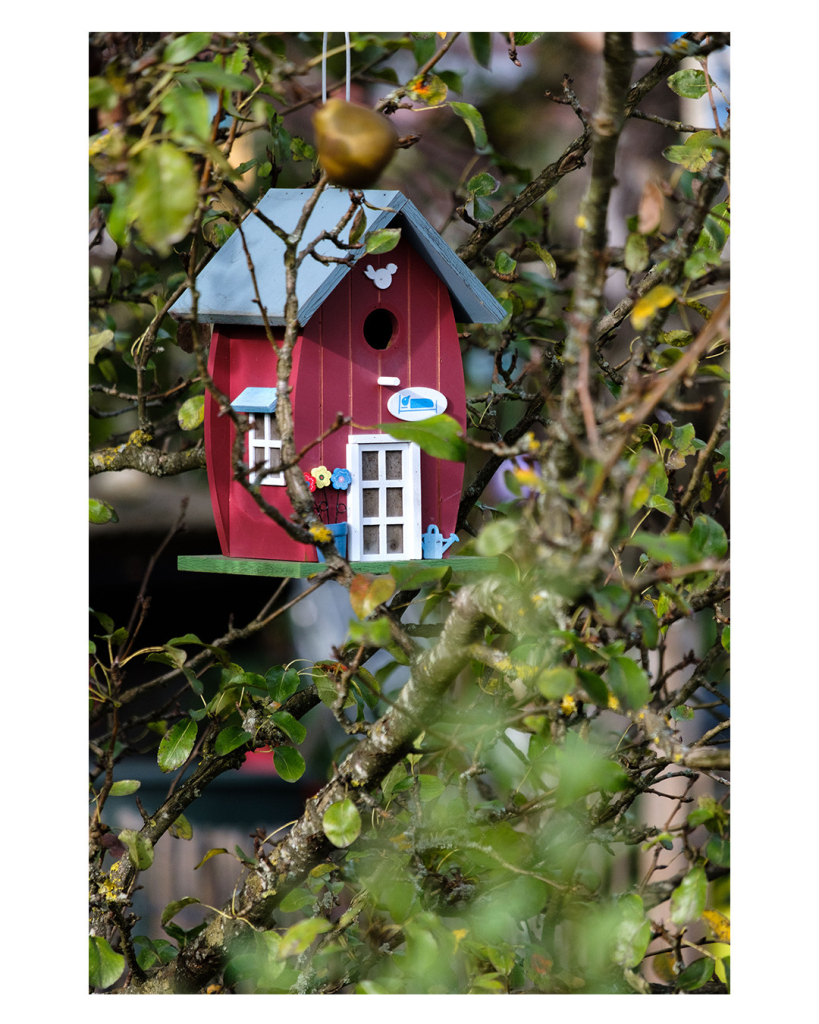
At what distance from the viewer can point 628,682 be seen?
0.78 meters

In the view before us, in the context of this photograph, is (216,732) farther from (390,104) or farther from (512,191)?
(512,191)

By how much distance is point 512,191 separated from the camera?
64.9 inches

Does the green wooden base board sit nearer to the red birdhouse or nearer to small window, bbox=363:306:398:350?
the red birdhouse

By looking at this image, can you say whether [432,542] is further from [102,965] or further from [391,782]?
[102,965]

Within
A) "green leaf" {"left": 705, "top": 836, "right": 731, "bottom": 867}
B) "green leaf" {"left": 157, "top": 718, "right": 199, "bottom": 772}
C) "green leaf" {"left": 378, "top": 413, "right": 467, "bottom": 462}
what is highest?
"green leaf" {"left": 378, "top": 413, "right": 467, "bottom": 462}

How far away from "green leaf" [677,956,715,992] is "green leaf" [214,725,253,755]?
0.54 meters

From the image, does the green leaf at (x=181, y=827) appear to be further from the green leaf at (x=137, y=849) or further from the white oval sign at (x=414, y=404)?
the white oval sign at (x=414, y=404)

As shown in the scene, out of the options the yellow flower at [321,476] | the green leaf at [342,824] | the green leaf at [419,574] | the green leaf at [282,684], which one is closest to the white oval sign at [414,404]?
the yellow flower at [321,476]

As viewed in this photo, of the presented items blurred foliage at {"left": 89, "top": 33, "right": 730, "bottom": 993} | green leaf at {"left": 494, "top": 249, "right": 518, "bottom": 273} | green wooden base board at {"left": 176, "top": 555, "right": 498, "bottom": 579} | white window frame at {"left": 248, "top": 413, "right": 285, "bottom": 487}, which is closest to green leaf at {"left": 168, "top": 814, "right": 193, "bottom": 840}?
blurred foliage at {"left": 89, "top": 33, "right": 730, "bottom": 993}

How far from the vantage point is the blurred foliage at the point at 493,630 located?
0.74 m

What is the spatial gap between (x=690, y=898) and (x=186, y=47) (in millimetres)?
805

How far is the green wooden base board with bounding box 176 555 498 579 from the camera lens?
1.01 meters

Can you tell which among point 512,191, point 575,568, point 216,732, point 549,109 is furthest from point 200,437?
point 549,109

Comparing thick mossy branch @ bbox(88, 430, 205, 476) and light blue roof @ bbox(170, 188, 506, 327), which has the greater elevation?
light blue roof @ bbox(170, 188, 506, 327)
